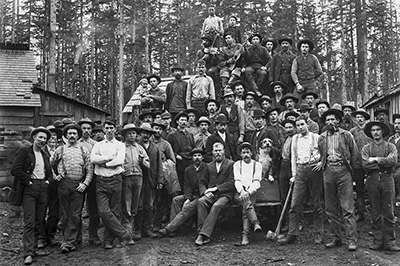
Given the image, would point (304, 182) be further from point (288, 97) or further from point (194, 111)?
point (194, 111)

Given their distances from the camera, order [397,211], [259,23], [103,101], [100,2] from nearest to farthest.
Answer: [397,211] → [100,2] → [259,23] → [103,101]

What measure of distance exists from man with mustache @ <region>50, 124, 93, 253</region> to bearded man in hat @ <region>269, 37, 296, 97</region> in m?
7.09

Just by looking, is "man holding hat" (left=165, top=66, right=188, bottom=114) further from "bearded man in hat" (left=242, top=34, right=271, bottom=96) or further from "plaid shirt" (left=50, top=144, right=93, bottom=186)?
"plaid shirt" (left=50, top=144, right=93, bottom=186)

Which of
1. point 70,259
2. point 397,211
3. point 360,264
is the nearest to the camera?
point 360,264

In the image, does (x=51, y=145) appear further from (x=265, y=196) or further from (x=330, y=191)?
(x=330, y=191)

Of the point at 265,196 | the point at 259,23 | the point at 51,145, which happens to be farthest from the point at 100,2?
the point at 265,196

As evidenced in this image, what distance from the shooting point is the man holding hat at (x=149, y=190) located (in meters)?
8.42

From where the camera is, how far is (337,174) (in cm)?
742

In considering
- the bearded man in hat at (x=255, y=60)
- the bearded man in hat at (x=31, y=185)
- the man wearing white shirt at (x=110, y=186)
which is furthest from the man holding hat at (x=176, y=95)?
the bearded man in hat at (x=31, y=185)

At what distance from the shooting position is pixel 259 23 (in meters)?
31.8

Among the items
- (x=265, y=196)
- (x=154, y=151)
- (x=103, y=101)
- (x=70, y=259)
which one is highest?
(x=103, y=101)

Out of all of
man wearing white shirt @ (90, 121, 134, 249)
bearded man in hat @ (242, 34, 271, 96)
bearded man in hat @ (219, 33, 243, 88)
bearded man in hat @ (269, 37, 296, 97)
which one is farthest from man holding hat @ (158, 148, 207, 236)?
bearded man in hat @ (219, 33, 243, 88)

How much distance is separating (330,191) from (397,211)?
3028 millimetres

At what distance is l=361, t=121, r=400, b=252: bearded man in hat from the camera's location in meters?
7.29
